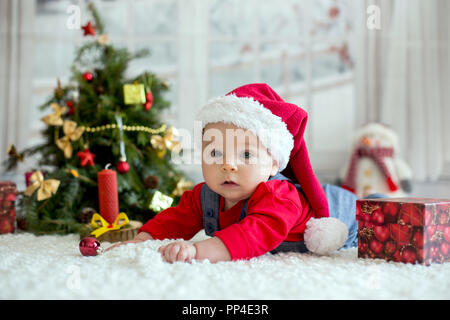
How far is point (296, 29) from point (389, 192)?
3.28 ft

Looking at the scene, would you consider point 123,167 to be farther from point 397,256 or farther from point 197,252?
point 397,256

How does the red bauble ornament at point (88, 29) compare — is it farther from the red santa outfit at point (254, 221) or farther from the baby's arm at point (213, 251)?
the baby's arm at point (213, 251)

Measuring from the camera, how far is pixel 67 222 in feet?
4.55

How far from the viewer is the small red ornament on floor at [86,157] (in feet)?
4.65

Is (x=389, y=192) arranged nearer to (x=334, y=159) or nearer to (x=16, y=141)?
(x=334, y=159)

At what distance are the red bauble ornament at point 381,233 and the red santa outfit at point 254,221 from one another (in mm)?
159

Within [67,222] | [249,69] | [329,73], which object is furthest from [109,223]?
[329,73]

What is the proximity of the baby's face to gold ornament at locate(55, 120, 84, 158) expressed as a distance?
0.65 meters

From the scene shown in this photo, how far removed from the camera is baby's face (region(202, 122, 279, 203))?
95 cm

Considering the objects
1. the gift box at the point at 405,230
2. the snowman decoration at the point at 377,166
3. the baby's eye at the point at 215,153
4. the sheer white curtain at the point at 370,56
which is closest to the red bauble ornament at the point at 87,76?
the baby's eye at the point at 215,153

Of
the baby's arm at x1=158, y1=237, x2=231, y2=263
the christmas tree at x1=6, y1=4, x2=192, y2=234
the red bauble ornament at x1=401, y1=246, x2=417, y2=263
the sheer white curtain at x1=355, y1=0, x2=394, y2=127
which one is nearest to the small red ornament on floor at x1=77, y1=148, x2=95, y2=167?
the christmas tree at x1=6, y1=4, x2=192, y2=234

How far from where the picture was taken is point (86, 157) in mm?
1421
